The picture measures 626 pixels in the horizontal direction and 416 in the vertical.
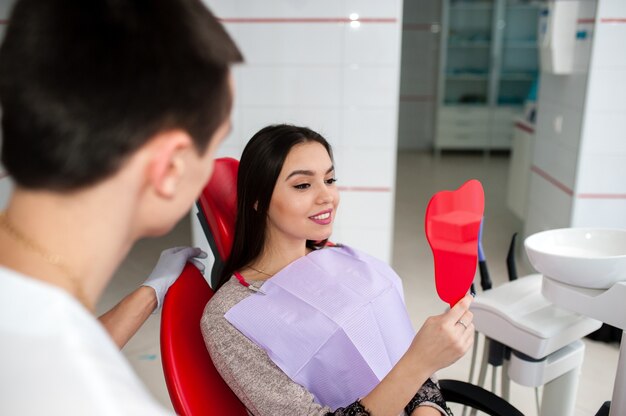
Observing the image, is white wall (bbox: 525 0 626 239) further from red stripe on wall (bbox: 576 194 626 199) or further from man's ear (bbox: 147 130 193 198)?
man's ear (bbox: 147 130 193 198)

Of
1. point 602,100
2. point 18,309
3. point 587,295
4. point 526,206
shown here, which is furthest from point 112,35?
point 526,206

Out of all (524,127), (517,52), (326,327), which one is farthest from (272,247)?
(517,52)

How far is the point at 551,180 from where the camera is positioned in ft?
11.4

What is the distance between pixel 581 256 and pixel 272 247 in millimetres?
791

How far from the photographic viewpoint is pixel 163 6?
0.58 meters

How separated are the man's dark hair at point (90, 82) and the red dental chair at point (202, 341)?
741 millimetres

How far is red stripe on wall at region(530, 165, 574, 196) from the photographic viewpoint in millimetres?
3185

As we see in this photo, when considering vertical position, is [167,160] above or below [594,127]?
above

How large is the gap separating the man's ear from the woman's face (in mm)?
859

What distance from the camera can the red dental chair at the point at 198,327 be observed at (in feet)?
4.01

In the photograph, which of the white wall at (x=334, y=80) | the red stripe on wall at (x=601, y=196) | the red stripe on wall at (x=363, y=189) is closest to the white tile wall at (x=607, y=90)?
the red stripe on wall at (x=601, y=196)

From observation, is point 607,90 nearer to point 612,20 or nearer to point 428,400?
point 612,20

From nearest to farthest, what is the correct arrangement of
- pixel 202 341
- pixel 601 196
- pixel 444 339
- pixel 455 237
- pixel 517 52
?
pixel 444 339
pixel 455 237
pixel 202 341
pixel 601 196
pixel 517 52

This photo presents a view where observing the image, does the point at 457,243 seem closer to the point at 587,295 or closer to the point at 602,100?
the point at 587,295
